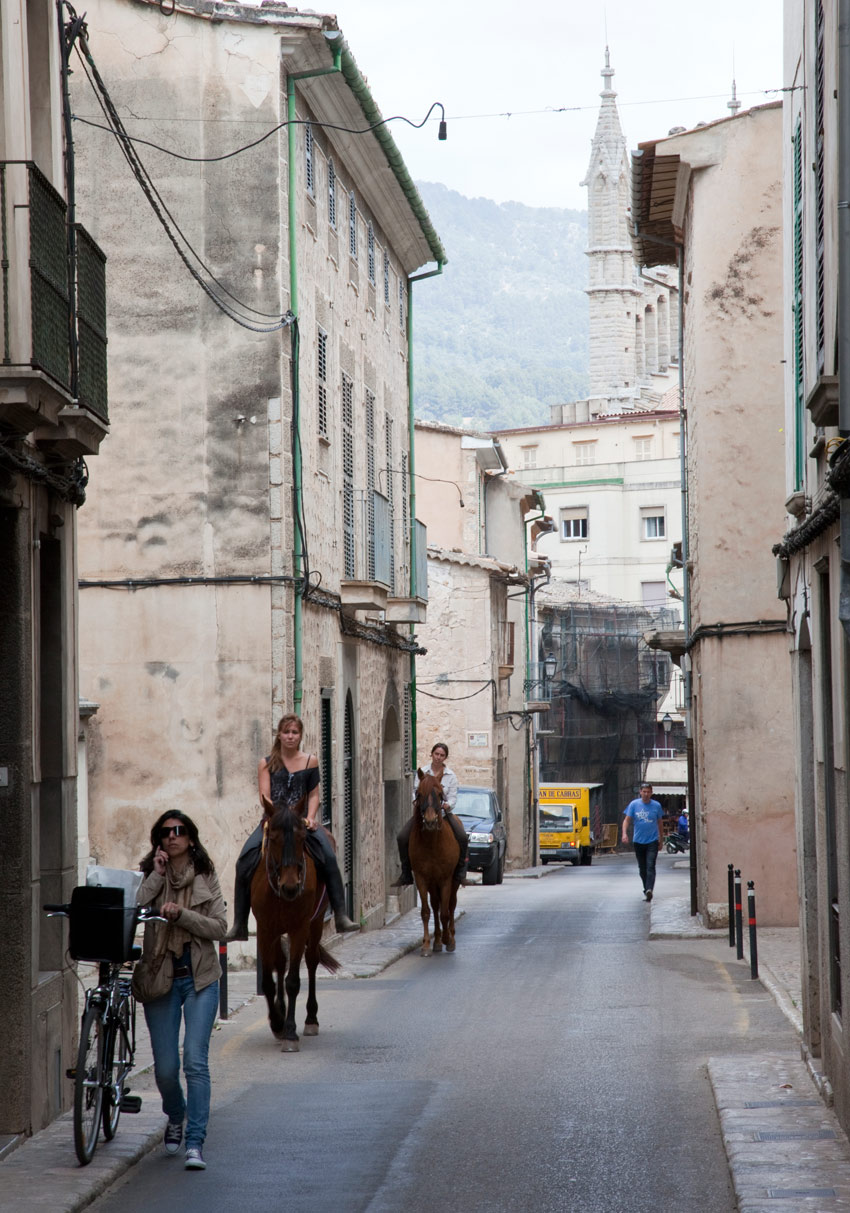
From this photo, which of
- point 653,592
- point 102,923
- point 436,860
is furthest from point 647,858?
point 653,592

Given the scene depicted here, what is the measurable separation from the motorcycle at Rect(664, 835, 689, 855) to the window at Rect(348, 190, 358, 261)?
139ft

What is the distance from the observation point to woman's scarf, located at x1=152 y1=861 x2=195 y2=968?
8781 mm

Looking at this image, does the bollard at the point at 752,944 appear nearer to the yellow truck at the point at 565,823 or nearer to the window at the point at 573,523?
the yellow truck at the point at 565,823

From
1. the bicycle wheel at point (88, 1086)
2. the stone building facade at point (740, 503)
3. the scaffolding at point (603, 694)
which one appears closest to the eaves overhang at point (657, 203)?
the stone building facade at point (740, 503)

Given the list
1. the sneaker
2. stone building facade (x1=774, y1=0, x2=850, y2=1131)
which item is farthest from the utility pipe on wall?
the sneaker

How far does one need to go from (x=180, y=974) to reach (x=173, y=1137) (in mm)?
997

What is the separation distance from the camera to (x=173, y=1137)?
358 inches

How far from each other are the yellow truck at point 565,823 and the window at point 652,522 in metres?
31.1

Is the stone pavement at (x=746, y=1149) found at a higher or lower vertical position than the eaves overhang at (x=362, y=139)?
lower

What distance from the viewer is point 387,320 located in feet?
85.4

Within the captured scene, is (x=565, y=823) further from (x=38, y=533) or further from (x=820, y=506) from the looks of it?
(x=820, y=506)

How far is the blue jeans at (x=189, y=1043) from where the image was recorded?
8703 millimetres

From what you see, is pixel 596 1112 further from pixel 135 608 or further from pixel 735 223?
pixel 735 223

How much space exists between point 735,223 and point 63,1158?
16.1 metres
